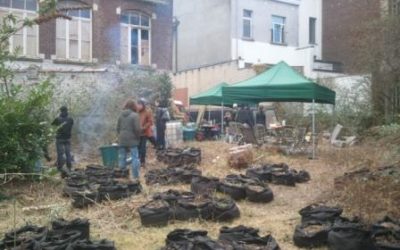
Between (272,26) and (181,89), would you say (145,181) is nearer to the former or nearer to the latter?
(181,89)

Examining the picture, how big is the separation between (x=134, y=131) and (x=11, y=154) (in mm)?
2473

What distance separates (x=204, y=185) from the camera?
893 centimetres

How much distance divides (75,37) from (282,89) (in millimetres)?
11781

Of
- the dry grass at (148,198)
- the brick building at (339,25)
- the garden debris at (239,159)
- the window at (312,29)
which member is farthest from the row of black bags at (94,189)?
the window at (312,29)

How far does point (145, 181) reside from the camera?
10.3m

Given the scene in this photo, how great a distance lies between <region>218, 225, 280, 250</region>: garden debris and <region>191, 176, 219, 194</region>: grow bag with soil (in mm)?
2595

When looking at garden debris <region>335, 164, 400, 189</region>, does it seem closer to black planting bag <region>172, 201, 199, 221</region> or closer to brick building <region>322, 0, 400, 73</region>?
black planting bag <region>172, 201, 199, 221</region>

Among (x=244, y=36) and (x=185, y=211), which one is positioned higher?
(x=244, y=36)

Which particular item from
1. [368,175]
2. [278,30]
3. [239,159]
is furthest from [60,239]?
[278,30]

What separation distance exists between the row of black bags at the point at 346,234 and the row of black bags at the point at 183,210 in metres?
1.25

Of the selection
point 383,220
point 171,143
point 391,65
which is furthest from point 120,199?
point 391,65

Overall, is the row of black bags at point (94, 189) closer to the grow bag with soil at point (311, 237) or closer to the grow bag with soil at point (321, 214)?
the grow bag with soil at point (321, 214)

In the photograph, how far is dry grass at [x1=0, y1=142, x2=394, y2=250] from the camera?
22.2ft

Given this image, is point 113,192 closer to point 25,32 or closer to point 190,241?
point 190,241
